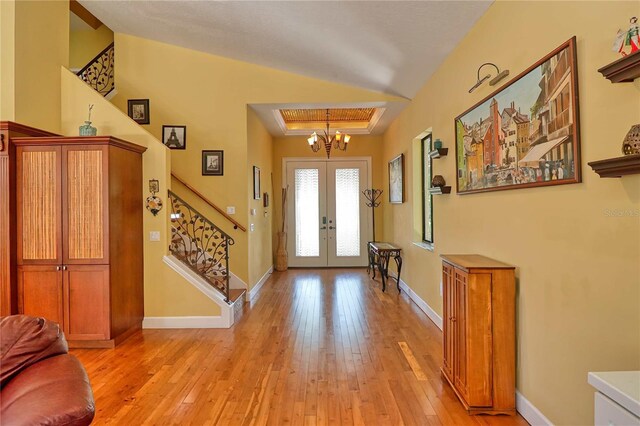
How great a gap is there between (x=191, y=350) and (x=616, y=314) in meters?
3.49

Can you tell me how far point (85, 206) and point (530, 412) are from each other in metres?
4.22

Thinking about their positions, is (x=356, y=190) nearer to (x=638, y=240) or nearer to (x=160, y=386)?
(x=160, y=386)

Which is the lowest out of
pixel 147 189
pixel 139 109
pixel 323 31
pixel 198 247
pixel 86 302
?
pixel 86 302

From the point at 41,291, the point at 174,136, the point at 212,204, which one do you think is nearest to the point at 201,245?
the point at 212,204

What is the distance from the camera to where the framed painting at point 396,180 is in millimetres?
6415

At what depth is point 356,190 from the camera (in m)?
8.55

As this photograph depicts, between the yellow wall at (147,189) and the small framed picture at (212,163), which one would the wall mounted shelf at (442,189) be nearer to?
the yellow wall at (147,189)

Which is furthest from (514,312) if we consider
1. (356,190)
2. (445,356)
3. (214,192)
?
(356,190)

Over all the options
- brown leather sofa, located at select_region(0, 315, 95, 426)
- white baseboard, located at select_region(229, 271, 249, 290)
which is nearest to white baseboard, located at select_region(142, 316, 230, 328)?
white baseboard, located at select_region(229, 271, 249, 290)

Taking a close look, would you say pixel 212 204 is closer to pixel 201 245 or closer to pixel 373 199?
pixel 201 245

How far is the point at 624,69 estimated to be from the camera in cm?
148

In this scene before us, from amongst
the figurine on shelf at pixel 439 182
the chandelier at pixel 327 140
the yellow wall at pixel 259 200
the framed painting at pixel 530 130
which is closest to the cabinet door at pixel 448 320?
the framed painting at pixel 530 130

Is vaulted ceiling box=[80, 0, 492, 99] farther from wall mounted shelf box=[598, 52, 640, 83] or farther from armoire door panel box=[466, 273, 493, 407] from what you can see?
armoire door panel box=[466, 273, 493, 407]

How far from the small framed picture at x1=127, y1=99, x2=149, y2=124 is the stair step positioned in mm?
2850
